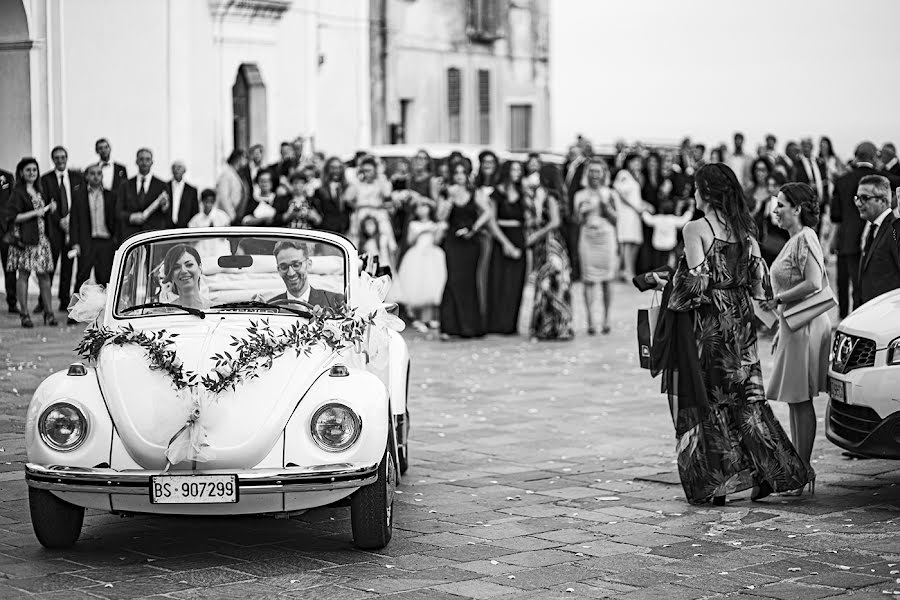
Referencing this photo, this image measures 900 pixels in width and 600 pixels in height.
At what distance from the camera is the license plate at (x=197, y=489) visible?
6.51m

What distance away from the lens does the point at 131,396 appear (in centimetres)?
682

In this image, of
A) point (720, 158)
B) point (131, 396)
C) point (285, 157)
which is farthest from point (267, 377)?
point (720, 158)

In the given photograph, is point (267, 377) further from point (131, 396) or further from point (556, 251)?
point (556, 251)

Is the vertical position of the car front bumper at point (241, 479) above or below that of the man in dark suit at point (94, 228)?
below

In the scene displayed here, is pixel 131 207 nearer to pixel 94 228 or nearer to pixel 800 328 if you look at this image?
pixel 94 228

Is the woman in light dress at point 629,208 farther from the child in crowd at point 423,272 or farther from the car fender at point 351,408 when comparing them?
the car fender at point 351,408

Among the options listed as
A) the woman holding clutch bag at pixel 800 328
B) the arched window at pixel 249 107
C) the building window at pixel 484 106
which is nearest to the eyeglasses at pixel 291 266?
the woman holding clutch bag at pixel 800 328

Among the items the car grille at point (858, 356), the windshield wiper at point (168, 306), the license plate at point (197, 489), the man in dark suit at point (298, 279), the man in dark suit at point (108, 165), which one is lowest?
the license plate at point (197, 489)

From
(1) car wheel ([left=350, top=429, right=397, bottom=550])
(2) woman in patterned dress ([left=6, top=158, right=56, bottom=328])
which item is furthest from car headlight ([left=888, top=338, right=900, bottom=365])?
(2) woman in patterned dress ([left=6, top=158, right=56, bottom=328])

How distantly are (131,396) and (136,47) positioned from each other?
16.3m

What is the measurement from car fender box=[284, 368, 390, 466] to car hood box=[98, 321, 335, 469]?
0.06 metres

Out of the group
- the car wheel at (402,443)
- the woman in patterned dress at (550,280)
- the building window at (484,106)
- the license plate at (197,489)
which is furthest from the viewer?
the building window at (484,106)

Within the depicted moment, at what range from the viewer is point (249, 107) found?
26.2 metres

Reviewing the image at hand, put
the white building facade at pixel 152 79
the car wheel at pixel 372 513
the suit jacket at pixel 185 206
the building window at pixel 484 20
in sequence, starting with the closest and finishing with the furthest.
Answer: the car wheel at pixel 372 513
the suit jacket at pixel 185 206
the white building facade at pixel 152 79
the building window at pixel 484 20
